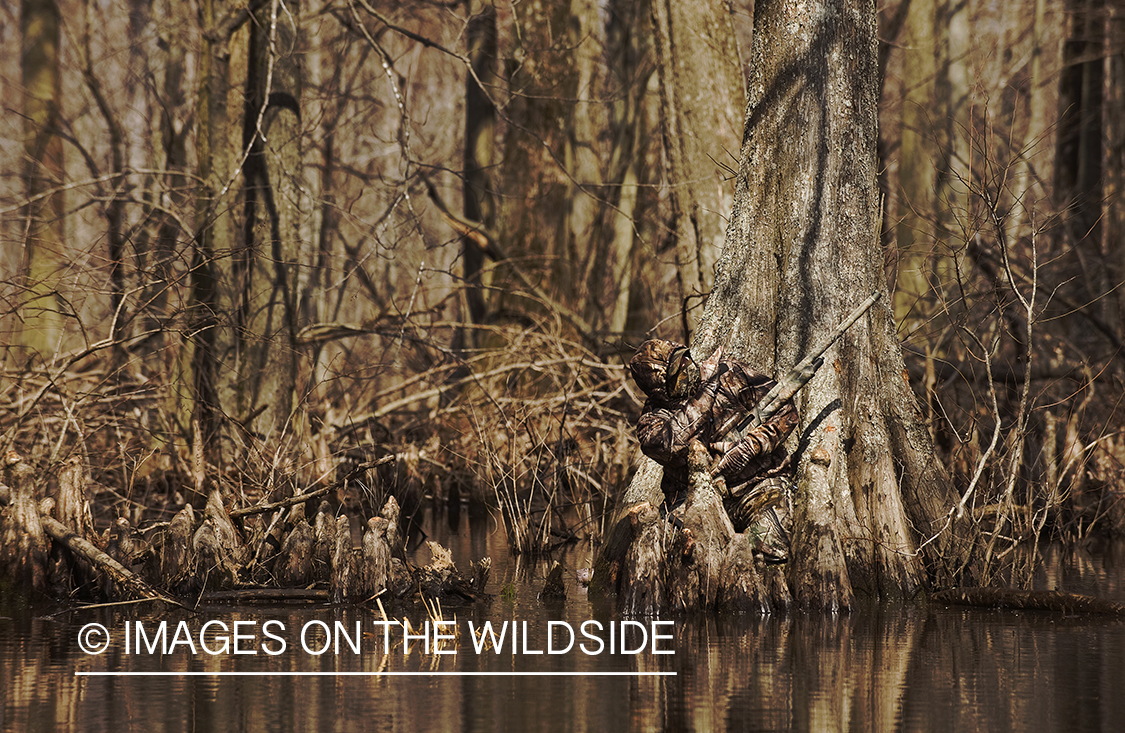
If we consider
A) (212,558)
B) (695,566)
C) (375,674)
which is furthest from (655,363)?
(212,558)

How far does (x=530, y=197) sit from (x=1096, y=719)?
1288 centimetres

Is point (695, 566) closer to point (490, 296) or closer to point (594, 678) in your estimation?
point (594, 678)

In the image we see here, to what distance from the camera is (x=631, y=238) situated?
18219 millimetres

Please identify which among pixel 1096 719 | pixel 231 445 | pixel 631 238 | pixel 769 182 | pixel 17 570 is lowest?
pixel 1096 719

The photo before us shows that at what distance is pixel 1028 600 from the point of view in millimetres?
7309

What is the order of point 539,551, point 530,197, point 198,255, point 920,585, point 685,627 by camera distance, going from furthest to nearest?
point 530,197, point 198,255, point 539,551, point 920,585, point 685,627

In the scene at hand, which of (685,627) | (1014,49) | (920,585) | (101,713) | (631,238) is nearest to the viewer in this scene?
(101,713)

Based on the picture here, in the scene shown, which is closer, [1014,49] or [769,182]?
[769,182]

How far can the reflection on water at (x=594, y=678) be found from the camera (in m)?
4.88

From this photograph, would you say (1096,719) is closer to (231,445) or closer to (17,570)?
(17,570)

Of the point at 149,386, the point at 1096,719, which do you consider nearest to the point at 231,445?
the point at 149,386

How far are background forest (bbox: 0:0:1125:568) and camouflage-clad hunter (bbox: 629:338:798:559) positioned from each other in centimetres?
115

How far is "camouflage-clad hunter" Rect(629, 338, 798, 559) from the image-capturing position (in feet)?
24.6

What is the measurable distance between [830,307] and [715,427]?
1221 mm
